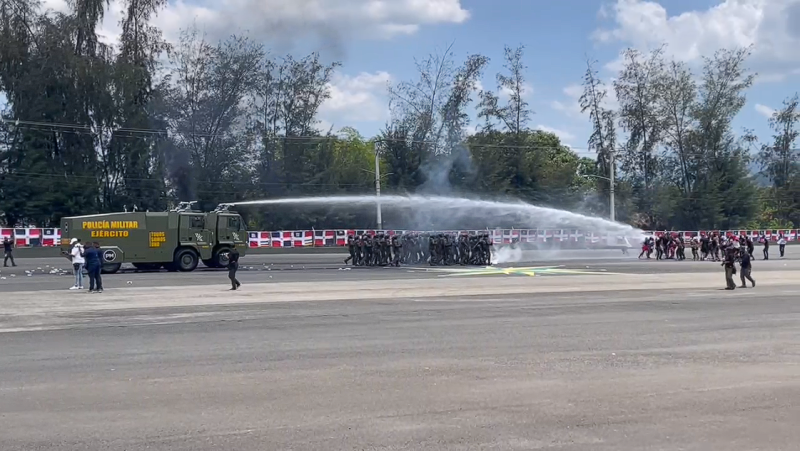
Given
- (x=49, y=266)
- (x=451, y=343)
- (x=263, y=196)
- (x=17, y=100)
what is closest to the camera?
(x=451, y=343)

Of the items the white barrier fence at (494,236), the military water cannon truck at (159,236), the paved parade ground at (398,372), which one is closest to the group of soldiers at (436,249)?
the military water cannon truck at (159,236)

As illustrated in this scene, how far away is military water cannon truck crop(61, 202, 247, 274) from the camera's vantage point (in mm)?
34250

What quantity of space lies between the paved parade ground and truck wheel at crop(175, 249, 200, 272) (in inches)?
485

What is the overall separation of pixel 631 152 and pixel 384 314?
220ft

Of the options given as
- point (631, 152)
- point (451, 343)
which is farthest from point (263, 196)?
point (451, 343)

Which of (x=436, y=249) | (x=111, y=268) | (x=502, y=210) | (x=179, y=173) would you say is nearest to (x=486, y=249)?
(x=436, y=249)

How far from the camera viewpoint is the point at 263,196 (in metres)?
63.3

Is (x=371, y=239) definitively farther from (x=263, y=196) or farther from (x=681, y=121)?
(x=681, y=121)

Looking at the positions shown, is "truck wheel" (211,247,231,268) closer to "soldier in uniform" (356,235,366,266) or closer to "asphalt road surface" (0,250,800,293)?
"asphalt road surface" (0,250,800,293)

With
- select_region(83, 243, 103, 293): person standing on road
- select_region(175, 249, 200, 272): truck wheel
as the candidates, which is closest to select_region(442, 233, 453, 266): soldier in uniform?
select_region(175, 249, 200, 272): truck wheel

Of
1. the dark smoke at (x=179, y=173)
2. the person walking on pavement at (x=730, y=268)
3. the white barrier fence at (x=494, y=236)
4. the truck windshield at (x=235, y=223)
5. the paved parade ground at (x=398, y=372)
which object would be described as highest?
the dark smoke at (x=179, y=173)

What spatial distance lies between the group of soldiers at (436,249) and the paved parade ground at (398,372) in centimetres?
1631

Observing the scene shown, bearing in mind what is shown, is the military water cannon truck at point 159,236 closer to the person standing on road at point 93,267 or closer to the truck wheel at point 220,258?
the truck wheel at point 220,258

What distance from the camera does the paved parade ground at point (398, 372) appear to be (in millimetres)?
7934
